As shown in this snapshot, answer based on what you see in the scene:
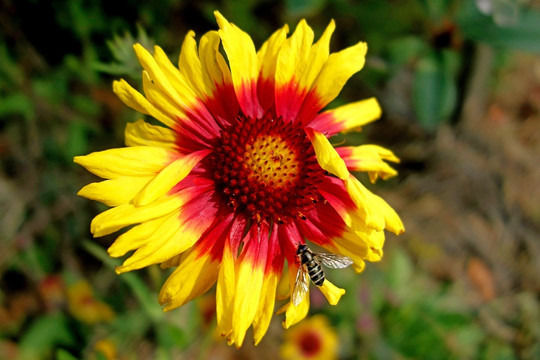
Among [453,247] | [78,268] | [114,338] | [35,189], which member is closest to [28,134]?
[35,189]

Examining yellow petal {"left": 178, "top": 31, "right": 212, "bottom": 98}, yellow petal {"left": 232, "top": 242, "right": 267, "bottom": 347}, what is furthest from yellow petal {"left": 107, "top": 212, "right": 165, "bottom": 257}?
yellow petal {"left": 178, "top": 31, "right": 212, "bottom": 98}

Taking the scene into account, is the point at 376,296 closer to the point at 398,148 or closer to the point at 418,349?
the point at 418,349

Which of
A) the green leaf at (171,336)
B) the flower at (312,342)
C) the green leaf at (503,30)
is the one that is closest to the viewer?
the green leaf at (171,336)

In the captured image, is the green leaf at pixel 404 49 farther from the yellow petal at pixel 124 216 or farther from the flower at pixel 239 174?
the yellow petal at pixel 124 216

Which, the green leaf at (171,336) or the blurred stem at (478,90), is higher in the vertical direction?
the green leaf at (171,336)

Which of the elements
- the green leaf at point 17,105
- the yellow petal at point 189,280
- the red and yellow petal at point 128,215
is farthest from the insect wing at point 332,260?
the green leaf at point 17,105

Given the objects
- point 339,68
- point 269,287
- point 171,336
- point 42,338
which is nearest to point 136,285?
point 171,336
